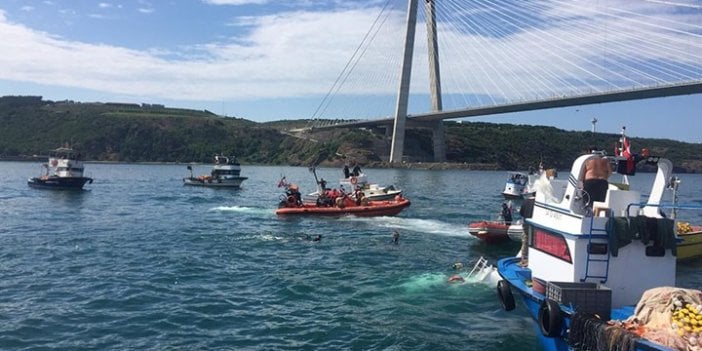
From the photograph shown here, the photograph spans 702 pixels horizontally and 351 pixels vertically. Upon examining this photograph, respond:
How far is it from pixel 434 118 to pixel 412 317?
94.0m

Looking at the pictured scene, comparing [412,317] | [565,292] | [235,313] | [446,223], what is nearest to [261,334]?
[235,313]

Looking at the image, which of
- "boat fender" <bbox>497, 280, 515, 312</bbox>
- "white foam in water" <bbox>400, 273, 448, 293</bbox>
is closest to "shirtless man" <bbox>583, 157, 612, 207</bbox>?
"boat fender" <bbox>497, 280, 515, 312</bbox>

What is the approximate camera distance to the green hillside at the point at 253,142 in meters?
128

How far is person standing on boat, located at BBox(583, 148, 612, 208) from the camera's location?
1029 cm

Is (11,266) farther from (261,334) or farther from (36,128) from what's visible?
(36,128)

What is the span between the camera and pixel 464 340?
11789 millimetres

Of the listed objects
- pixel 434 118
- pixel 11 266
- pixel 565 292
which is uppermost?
pixel 434 118

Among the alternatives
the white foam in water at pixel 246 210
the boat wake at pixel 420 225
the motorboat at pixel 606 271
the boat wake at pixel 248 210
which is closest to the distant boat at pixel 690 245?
the boat wake at pixel 420 225

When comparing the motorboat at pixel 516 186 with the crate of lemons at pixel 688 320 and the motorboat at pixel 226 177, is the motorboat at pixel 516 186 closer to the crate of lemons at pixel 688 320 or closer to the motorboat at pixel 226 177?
the motorboat at pixel 226 177

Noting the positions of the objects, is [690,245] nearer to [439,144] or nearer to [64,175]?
[64,175]

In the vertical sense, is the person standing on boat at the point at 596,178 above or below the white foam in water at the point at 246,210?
above

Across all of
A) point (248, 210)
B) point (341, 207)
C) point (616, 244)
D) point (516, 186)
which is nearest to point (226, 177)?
point (248, 210)

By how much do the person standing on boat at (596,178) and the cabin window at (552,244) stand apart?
0.85 m

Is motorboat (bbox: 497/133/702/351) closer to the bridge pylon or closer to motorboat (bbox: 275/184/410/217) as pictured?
motorboat (bbox: 275/184/410/217)
